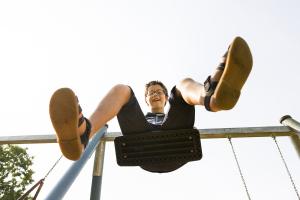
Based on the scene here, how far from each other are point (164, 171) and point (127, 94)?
2.73 feet

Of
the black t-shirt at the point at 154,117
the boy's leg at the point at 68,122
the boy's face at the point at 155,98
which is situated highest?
the boy's face at the point at 155,98

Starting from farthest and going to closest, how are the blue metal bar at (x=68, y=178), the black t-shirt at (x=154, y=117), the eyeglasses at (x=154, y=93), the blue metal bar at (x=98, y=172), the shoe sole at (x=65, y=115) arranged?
1. the eyeglasses at (x=154, y=93)
2. the blue metal bar at (x=98, y=172)
3. the black t-shirt at (x=154, y=117)
4. the blue metal bar at (x=68, y=178)
5. the shoe sole at (x=65, y=115)

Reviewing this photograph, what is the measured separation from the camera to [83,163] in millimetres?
2719

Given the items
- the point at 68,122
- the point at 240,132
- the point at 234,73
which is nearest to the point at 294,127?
the point at 240,132

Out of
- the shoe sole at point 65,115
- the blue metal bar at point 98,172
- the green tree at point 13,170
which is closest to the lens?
the shoe sole at point 65,115

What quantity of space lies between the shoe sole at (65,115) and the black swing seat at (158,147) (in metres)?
0.84

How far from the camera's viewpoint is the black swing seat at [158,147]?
2283mm

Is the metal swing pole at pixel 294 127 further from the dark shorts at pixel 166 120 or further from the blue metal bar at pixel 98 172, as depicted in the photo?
the blue metal bar at pixel 98 172

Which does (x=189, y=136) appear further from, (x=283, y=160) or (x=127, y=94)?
(x=283, y=160)

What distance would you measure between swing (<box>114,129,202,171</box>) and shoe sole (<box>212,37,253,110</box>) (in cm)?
83

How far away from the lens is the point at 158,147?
90.7 inches

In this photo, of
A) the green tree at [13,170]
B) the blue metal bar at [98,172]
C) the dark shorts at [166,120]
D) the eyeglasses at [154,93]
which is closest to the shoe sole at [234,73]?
the dark shorts at [166,120]

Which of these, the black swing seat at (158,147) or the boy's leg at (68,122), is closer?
the boy's leg at (68,122)

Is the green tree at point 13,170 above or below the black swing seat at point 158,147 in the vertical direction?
above
